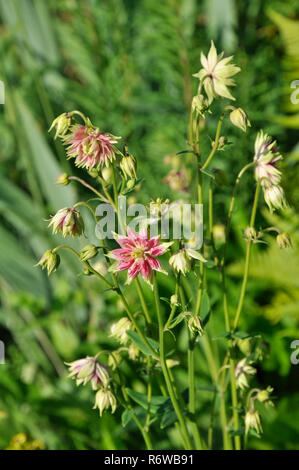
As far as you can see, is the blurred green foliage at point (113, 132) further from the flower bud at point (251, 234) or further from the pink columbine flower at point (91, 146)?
the pink columbine flower at point (91, 146)

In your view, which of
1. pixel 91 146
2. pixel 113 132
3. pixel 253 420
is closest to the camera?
pixel 91 146

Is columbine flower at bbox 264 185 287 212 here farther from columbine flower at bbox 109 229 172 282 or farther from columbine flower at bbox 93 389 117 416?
columbine flower at bbox 93 389 117 416

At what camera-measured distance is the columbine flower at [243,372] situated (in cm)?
54

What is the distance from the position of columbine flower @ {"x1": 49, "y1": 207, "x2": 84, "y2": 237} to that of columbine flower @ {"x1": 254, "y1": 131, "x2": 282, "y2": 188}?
0.17 metres

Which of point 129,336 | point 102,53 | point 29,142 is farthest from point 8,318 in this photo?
point 129,336

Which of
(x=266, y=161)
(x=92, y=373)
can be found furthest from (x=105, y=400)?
(x=266, y=161)

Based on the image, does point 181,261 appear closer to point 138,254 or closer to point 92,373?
point 138,254

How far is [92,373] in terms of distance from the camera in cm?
47

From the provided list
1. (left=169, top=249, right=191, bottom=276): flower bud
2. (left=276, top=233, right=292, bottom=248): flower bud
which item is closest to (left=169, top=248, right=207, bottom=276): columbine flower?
(left=169, top=249, right=191, bottom=276): flower bud

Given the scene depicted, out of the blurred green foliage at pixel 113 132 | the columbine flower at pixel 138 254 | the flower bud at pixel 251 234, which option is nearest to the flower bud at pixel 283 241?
the flower bud at pixel 251 234

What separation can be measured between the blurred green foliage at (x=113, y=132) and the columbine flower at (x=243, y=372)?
39 cm

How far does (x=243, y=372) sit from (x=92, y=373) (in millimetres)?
172

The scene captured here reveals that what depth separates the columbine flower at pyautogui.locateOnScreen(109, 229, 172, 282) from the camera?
0.41 meters

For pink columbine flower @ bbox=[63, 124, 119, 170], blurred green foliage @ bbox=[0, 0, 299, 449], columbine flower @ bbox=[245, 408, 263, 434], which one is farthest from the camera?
blurred green foliage @ bbox=[0, 0, 299, 449]
